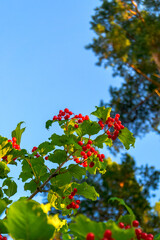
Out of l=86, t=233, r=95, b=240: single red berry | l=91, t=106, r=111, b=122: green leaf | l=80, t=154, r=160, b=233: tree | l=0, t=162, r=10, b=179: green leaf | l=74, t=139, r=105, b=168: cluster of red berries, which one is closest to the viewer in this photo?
l=86, t=233, r=95, b=240: single red berry

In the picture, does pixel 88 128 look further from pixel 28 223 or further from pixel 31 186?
pixel 28 223

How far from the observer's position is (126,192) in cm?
1496

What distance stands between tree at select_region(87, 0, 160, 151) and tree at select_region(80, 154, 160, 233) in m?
1.59

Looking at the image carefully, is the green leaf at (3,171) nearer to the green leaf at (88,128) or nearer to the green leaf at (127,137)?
the green leaf at (88,128)

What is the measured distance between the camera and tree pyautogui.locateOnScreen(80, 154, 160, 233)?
14820mm

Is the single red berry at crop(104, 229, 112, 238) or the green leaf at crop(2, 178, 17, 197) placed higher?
the green leaf at crop(2, 178, 17, 197)

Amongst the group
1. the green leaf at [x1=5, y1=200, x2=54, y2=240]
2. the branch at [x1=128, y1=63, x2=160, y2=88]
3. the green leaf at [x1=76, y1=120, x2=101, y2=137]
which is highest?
the branch at [x1=128, y1=63, x2=160, y2=88]

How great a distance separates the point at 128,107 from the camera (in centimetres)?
1642

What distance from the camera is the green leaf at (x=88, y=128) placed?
8.86 feet

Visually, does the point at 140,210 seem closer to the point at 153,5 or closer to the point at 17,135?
the point at 153,5

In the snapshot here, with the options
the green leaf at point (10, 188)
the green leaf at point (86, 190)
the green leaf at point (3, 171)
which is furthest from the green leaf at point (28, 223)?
the green leaf at point (86, 190)

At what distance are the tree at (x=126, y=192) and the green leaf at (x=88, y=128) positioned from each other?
42.4ft

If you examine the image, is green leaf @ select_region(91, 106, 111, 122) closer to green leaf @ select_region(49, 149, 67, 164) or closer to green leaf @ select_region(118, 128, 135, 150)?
green leaf @ select_region(118, 128, 135, 150)

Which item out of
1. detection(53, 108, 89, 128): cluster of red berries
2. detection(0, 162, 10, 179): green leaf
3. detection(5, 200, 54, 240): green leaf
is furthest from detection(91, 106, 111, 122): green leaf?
detection(5, 200, 54, 240): green leaf
